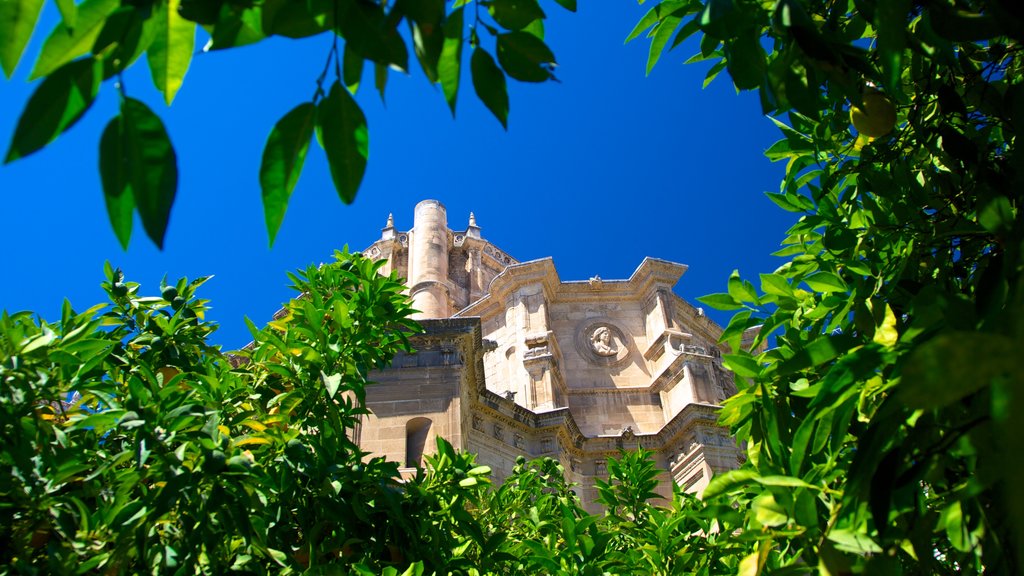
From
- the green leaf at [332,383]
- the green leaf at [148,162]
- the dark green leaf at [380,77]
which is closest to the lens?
the green leaf at [148,162]

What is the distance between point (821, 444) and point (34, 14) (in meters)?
2.54

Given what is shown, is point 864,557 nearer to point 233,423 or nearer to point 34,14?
point 34,14

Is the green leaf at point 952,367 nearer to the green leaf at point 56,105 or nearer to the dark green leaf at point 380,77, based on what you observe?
the dark green leaf at point 380,77

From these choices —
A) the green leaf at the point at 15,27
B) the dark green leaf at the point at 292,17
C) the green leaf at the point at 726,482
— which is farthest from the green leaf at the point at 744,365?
the green leaf at the point at 15,27

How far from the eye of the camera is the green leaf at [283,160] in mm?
1668

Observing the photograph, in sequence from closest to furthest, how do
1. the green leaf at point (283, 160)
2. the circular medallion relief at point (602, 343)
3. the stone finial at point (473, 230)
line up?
the green leaf at point (283, 160) → the circular medallion relief at point (602, 343) → the stone finial at point (473, 230)

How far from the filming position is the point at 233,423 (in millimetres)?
4562

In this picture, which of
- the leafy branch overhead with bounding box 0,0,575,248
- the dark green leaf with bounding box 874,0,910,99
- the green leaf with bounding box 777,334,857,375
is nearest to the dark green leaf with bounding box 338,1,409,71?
the leafy branch overhead with bounding box 0,0,575,248

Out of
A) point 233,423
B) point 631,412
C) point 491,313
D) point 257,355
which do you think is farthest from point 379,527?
point 491,313

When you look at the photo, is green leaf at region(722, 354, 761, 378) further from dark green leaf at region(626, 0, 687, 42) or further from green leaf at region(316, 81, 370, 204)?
green leaf at region(316, 81, 370, 204)

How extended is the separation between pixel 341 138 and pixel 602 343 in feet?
73.9

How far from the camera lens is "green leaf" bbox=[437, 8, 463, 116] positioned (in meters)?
1.90

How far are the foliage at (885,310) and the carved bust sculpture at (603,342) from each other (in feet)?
63.1

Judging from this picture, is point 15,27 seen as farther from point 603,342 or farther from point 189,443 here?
point 603,342
